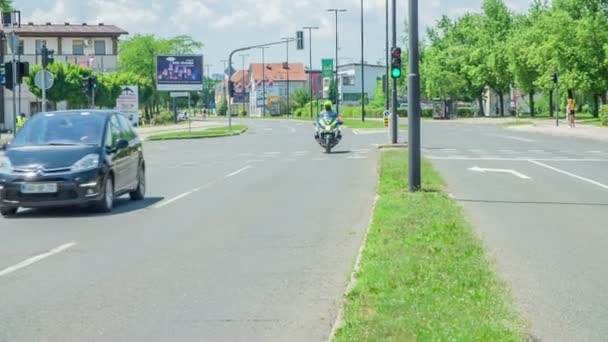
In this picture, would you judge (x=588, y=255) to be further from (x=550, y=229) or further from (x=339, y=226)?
(x=339, y=226)

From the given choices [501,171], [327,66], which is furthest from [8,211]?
[327,66]

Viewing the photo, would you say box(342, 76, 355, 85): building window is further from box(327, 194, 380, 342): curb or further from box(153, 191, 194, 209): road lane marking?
box(327, 194, 380, 342): curb

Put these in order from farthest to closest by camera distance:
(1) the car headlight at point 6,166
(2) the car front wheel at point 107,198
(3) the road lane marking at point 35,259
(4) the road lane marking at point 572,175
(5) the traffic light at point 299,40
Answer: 1. (5) the traffic light at point 299,40
2. (4) the road lane marking at point 572,175
3. (2) the car front wheel at point 107,198
4. (1) the car headlight at point 6,166
5. (3) the road lane marking at point 35,259

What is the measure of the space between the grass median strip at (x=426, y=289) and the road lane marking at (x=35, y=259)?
3.37m

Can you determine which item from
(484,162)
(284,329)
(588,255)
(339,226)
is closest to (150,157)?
(484,162)

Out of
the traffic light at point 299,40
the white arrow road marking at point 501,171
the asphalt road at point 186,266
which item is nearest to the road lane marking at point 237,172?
the asphalt road at point 186,266

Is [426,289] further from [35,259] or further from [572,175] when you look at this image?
[572,175]

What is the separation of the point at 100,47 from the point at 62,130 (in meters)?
107

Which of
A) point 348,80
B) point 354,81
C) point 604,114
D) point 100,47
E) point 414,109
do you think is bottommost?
point 414,109

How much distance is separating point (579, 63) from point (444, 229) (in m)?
65.5

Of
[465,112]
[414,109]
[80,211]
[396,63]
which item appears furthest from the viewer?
[465,112]

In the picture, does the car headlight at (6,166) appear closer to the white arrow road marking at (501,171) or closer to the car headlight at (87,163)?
the car headlight at (87,163)

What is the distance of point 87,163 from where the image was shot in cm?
1480

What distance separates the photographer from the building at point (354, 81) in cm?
17512
